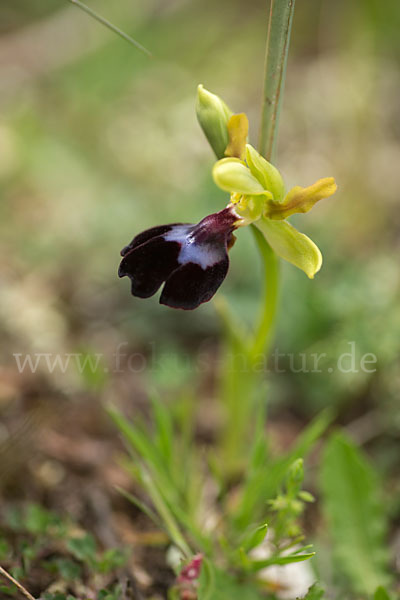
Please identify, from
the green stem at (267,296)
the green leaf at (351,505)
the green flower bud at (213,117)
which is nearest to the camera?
the green flower bud at (213,117)

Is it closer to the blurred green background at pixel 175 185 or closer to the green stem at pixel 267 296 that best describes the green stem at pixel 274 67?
the green stem at pixel 267 296

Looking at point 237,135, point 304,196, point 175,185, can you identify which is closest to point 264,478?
point 304,196

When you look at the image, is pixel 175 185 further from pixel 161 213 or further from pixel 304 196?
pixel 304 196

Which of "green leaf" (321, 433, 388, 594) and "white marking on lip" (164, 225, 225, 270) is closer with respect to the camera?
"white marking on lip" (164, 225, 225, 270)

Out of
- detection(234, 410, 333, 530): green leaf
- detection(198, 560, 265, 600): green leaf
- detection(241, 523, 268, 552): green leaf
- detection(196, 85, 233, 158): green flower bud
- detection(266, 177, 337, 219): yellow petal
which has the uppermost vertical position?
detection(196, 85, 233, 158): green flower bud

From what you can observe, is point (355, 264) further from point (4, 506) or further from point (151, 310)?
point (4, 506)

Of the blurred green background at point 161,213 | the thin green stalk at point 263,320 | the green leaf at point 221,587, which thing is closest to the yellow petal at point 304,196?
the thin green stalk at point 263,320

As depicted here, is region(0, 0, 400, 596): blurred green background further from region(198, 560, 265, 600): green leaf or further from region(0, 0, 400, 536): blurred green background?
region(198, 560, 265, 600): green leaf

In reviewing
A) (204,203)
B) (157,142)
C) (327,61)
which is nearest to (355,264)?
(204,203)

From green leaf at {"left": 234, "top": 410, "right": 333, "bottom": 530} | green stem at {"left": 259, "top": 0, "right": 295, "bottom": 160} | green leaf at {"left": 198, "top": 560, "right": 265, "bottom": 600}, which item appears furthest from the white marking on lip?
green leaf at {"left": 198, "top": 560, "right": 265, "bottom": 600}
